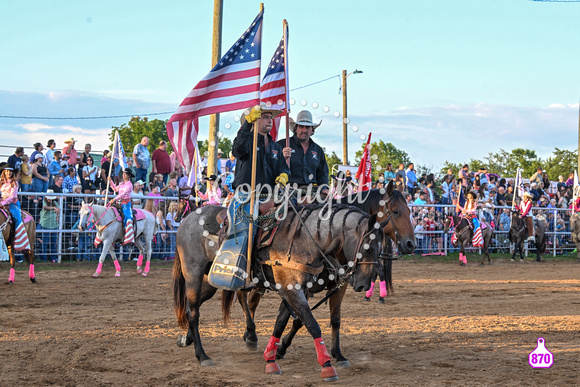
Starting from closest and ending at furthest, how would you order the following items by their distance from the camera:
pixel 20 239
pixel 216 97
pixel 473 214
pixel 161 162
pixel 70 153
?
pixel 216 97 < pixel 20 239 < pixel 70 153 < pixel 161 162 < pixel 473 214

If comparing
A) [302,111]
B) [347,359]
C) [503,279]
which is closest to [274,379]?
[347,359]

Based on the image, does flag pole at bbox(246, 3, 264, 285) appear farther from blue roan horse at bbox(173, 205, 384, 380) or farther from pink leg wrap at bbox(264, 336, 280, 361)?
pink leg wrap at bbox(264, 336, 280, 361)

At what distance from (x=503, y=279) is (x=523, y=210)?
8002 millimetres

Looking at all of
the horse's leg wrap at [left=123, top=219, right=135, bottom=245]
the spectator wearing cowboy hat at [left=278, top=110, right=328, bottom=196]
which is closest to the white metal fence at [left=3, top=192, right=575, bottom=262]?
the horse's leg wrap at [left=123, top=219, right=135, bottom=245]

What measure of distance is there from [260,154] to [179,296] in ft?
6.97

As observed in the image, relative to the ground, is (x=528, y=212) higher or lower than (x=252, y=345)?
higher

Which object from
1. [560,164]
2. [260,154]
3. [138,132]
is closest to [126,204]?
[260,154]

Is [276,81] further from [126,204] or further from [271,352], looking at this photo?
[126,204]

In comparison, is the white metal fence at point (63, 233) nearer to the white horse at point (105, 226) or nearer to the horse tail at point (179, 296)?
the white horse at point (105, 226)

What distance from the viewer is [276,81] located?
29.7 feet

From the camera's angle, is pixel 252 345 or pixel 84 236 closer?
pixel 252 345

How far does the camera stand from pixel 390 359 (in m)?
7.25

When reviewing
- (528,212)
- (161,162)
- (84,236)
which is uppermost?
(161,162)

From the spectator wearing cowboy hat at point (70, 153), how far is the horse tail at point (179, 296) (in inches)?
492
